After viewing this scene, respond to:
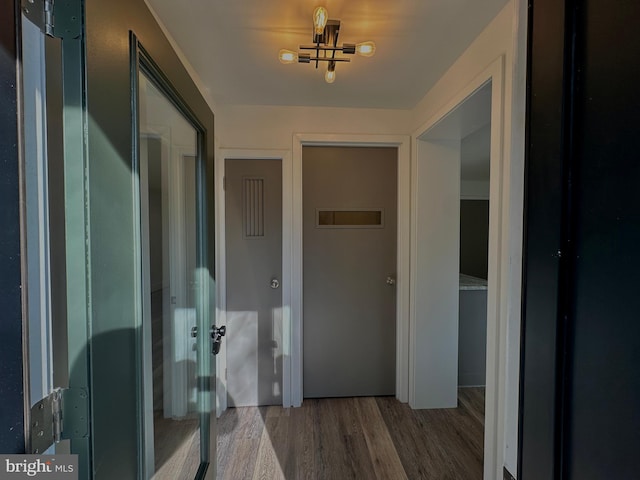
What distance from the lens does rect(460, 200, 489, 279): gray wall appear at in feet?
16.6

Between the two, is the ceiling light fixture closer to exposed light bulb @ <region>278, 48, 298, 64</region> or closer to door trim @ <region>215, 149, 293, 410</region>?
exposed light bulb @ <region>278, 48, 298, 64</region>

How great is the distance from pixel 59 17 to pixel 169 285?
0.89m

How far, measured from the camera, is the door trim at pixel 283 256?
2.29 meters

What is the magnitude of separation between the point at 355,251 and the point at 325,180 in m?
0.66

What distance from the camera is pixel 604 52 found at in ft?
1.61

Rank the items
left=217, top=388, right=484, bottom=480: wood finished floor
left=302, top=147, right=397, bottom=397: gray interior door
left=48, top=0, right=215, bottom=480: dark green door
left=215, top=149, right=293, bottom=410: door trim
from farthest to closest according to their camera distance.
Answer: left=302, top=147, right=397, bottom=397: gray interior door < left=215, top=149, right=293, bottom=410: door trim < left=217, top=388, right=484, bottom=480: wood finished floor < left=48, top=0, right=215, bottom=480: dark green door

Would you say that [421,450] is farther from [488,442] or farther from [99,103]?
[99,103]

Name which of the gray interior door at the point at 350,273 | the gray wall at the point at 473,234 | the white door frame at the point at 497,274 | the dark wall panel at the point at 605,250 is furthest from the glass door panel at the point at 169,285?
the gray wall at the point at 473,234

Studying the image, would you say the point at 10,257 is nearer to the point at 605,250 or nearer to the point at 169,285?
the point at 169,285

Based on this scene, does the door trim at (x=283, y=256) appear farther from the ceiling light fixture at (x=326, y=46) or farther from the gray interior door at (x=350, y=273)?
the ceiling light fixture at (x=326, y=46)

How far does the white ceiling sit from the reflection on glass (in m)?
0.59

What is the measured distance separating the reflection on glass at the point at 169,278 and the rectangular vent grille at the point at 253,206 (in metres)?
1.02

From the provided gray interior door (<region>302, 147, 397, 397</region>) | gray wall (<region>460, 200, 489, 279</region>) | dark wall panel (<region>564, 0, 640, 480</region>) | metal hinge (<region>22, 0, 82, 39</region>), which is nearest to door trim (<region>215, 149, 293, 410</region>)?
gray interior door (<region>302, 147, 397, 397</region>)

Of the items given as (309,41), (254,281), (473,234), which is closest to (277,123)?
(309,41)
